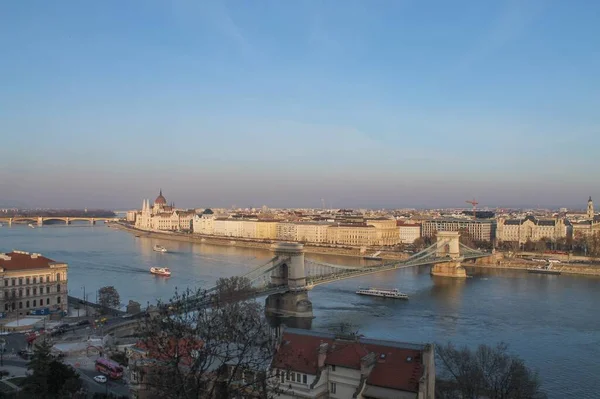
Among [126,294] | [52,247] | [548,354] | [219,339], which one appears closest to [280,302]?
[126,294]

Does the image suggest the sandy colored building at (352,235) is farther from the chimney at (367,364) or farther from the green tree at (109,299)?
the chimney at (367,364)

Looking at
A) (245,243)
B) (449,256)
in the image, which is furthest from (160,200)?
(449,256)

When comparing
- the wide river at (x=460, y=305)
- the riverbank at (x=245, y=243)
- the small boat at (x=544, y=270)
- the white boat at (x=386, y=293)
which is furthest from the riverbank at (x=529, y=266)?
the white boat at (x=386, y=293)

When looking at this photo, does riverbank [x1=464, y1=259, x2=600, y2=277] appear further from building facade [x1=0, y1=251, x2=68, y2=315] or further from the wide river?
building facade [x1=0, y1=251, x2=68, y2=315]

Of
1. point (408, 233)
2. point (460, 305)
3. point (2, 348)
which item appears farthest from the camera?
point (408, 233)

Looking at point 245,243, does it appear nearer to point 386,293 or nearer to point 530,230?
point 530,230
